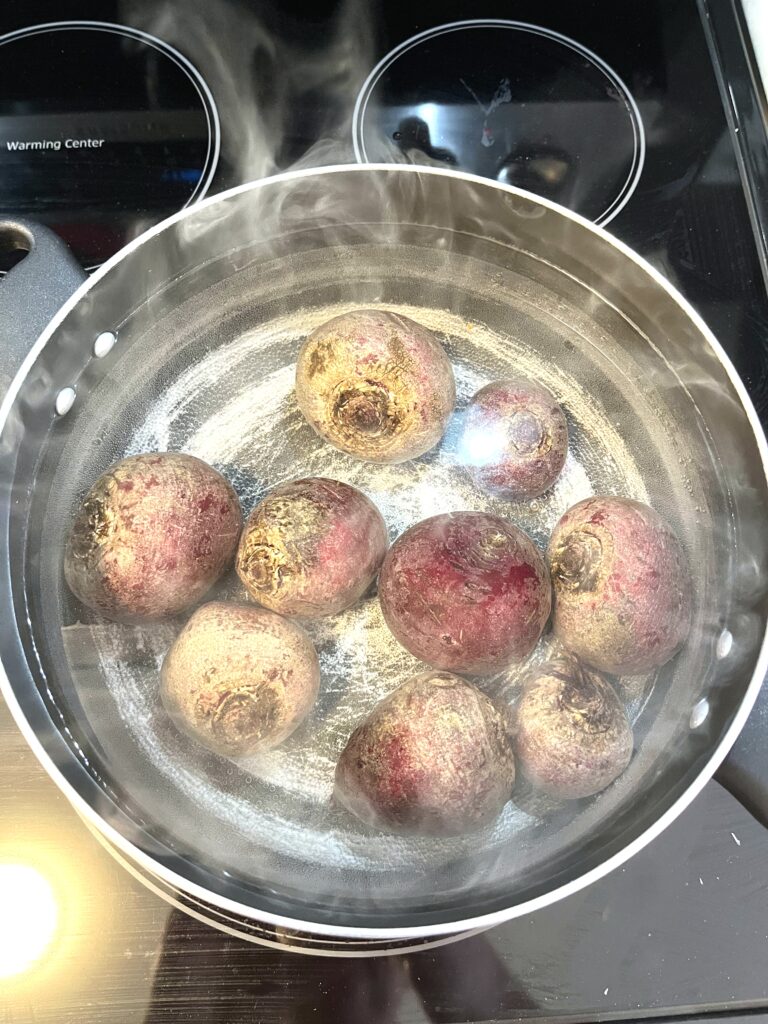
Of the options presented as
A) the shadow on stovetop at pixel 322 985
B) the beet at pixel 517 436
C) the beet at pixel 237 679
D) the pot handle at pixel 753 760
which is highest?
the beet at pixel 517 436

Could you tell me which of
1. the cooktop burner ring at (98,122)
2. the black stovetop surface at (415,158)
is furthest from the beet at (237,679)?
the cooktop burner ring at (98,122)

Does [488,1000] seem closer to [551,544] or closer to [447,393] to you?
[551,544]

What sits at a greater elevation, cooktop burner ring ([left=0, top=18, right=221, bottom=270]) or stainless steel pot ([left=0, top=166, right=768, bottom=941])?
cooktop burner ring ([left=0, top=18, right=221, bottom=270])

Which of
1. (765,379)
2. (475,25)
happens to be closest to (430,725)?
(765,379)

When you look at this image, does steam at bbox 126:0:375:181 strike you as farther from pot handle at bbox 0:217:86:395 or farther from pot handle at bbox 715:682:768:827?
pot handle at bbox 715:682:768:827

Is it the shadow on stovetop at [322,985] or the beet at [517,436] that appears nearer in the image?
the shadow on stovetop at [322,985]

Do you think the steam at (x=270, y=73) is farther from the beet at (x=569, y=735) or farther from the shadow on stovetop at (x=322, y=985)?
the shadow on stovetop at (x=322, y=985)

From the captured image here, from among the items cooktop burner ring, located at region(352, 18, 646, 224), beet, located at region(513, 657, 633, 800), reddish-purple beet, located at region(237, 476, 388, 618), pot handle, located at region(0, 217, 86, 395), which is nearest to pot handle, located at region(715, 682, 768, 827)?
beet, located at region(513, 657, 633, 800)
